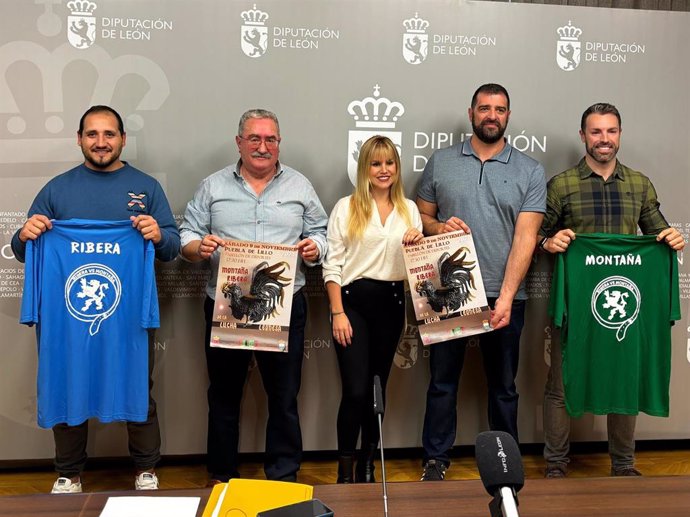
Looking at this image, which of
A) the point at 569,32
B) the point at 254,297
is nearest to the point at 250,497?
the point at 254,297

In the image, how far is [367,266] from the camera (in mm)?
2918

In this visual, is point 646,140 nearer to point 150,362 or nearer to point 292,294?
point 292,294

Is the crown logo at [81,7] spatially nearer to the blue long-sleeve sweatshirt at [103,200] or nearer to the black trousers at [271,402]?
the blue long-sleeve sweatshirt at [103,200]

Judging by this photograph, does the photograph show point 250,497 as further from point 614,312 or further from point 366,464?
point 614,312

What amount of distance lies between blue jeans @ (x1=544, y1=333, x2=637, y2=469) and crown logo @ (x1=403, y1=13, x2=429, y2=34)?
1.62m

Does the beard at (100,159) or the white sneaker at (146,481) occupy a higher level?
the beard at (100,159)

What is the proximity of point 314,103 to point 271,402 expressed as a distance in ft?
4.73

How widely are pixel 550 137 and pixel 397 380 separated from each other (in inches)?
57.7

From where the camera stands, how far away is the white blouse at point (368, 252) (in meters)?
2.91

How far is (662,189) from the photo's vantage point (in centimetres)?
357

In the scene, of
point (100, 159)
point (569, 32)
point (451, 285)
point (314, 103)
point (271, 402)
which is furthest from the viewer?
point (569, 32)

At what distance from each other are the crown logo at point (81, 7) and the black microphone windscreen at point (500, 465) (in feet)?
9.42

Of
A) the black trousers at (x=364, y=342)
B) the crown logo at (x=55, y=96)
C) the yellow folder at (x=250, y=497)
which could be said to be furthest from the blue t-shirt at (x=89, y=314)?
the yellow folder at (x=250, y=497)

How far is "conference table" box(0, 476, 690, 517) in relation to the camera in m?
1.42
